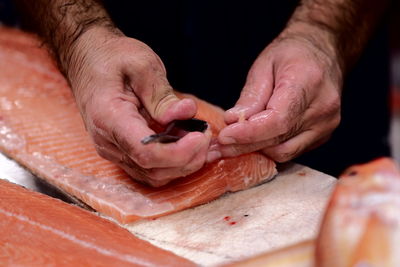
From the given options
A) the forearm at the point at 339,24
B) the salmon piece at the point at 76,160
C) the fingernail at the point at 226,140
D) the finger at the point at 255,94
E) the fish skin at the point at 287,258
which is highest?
the forearm at the point at 339,24

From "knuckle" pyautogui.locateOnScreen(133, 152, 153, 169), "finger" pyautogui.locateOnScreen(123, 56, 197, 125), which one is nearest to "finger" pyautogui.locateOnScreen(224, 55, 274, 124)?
"finger" pyautogui.locateOnScreen(123, 56, 197, 125)

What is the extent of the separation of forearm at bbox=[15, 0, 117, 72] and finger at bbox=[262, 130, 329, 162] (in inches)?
34.8

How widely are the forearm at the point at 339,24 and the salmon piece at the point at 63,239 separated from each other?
124cm

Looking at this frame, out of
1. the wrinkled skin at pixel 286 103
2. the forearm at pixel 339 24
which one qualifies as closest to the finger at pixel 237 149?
the wrinkled skin at pixel 286 103

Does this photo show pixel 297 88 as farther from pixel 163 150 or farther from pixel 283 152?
pixel 163 150

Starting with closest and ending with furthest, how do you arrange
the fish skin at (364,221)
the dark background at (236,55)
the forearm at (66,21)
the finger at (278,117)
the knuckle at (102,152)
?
the fish skin at (364,221)
the finger at (278,117)
the knuckle at (102,152)
the forearm at (66,21)
the dark background at (236,55)

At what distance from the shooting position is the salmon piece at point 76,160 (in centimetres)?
204

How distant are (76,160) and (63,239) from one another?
63cm

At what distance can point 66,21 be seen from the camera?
2592 millimetres

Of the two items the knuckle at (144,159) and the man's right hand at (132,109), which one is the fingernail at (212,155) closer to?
the man's right hand at (132,109)

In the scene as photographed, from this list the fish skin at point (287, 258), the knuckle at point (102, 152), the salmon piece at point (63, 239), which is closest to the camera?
the fish skin at point (287, 258)

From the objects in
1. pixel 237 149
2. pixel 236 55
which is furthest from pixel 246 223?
pixel 236 55

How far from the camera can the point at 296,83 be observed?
215cm

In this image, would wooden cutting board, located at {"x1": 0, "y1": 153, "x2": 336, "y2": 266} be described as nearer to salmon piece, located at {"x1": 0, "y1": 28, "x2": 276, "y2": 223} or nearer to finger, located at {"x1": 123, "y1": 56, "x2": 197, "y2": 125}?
salmon piece, located at {"x1": 0, "y1": 28, "x2": 276, "y2": 223}
